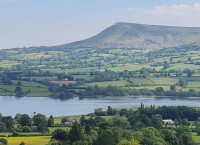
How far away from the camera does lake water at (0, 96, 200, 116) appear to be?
3814 inches

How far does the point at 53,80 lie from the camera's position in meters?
150

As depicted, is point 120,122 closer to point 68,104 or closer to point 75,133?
point 75,133

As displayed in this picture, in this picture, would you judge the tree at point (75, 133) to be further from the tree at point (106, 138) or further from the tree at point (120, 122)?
the tree at point (120, 122)

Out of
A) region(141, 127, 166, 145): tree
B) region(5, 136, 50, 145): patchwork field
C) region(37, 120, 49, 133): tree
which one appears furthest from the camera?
region(37, 120, 49, 133): tree

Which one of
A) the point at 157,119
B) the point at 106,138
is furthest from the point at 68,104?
the point at 106,138

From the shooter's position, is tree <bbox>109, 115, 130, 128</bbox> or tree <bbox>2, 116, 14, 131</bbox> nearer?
tree <bbox>2, 116, 14, 131</bbox>

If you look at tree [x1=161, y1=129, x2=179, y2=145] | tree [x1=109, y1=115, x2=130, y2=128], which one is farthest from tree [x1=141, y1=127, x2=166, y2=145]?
tree [x1=109, y1=115, x2=130, y2=128]

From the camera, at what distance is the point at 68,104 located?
359ft

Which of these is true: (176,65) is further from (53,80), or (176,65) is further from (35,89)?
(35,89)

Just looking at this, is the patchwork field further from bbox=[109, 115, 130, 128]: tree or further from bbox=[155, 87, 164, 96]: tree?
bbox=[155, 87, 164, 96]: tree

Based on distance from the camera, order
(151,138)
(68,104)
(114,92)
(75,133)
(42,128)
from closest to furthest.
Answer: (75,133)
(151,138)
(42,128)
(68,104)
(114,92)

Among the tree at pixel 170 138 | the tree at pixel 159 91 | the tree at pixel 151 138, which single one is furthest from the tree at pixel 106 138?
the tree at pixel 159 91

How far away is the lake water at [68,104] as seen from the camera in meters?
96.9

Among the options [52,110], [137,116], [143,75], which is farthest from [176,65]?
[137,116]
